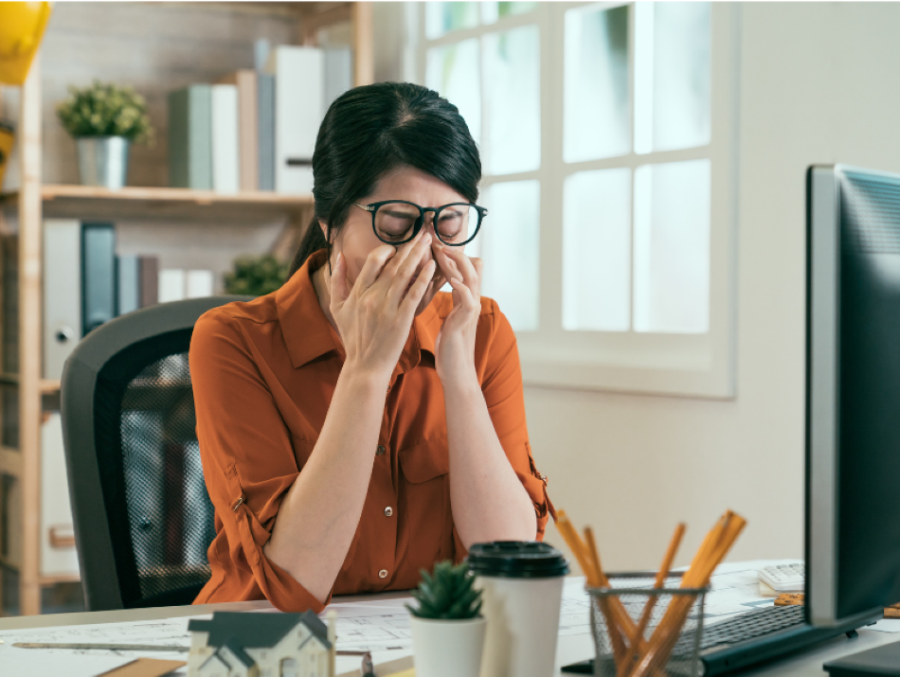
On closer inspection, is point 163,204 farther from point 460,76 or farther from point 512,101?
point 512,101

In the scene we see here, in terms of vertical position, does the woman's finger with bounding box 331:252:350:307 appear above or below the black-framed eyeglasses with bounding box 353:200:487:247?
below

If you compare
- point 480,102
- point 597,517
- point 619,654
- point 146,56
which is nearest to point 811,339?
point 619,654

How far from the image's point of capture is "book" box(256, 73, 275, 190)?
2.68 m

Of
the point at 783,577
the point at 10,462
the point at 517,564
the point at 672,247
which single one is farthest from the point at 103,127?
the point at 517,564

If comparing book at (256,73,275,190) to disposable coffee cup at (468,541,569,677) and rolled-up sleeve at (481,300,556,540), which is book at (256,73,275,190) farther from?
disposable coffee cup at (468,541,569,677)

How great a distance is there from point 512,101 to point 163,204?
101 cm

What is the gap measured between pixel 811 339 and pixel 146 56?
2539mm

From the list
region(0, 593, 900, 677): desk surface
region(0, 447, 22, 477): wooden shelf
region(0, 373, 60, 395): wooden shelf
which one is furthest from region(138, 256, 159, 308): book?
region(0, 593, 900, 677): desk surface

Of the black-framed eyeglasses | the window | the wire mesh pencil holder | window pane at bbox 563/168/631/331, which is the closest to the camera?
the wire mesh pencil holder

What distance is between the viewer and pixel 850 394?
2.25ft

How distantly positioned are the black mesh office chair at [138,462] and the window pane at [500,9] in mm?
1461

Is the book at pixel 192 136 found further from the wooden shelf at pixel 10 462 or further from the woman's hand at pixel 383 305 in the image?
the woman's hand at pixel 383 305

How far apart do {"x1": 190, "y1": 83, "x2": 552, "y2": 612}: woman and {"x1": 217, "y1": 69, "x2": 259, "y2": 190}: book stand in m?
1.43

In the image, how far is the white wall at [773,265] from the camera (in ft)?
5.68
